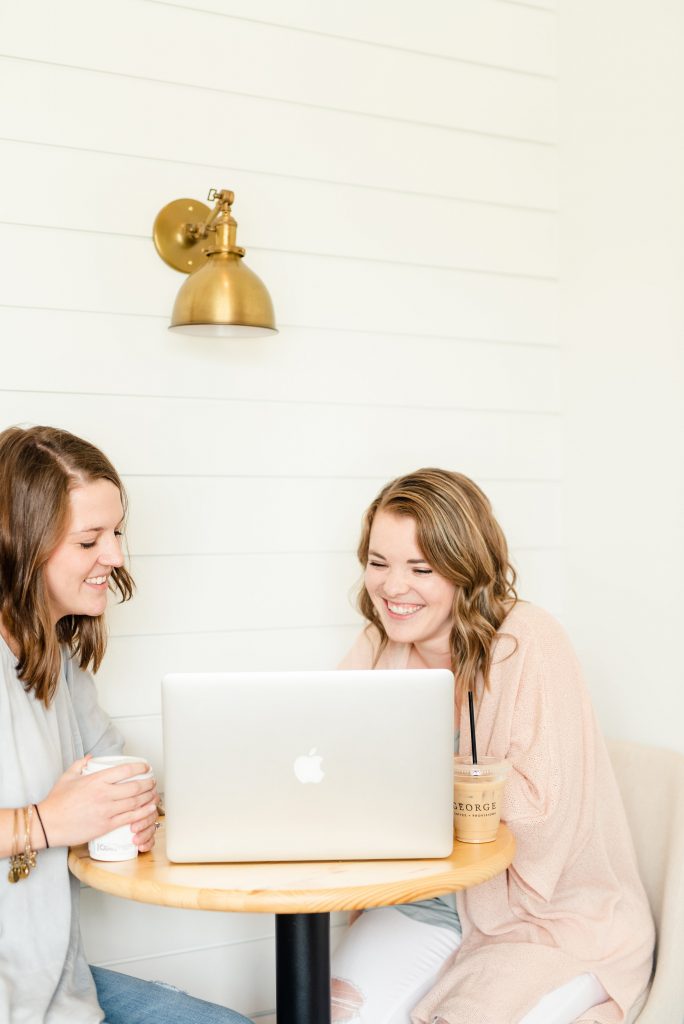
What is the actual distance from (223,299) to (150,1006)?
114 centimetres

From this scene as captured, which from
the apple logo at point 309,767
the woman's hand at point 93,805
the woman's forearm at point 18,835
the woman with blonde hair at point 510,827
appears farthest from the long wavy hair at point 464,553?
the woman's forearm at point 18,835

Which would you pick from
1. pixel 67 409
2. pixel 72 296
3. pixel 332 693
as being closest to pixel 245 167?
pixel 72 296

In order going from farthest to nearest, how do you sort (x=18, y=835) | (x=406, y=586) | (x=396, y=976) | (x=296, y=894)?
(x=406, y=586) < (x=396, y=976) < (x=18, y=835) < (x=296, y=894)

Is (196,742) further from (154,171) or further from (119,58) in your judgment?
(119,58)

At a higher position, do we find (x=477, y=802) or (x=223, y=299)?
(x=223, y=299)

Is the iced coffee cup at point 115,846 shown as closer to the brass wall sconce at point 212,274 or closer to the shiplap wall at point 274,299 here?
the shiplap wall at point 274,299

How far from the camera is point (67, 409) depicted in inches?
78.0

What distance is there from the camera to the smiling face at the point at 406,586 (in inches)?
70.3

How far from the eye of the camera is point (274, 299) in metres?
2.16

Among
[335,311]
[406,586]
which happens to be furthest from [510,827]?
[335,311]

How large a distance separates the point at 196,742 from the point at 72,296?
3.27 feet

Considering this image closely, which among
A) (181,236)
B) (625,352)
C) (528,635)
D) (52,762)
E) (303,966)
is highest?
(181,236)

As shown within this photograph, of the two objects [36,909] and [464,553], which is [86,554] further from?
[464,553]

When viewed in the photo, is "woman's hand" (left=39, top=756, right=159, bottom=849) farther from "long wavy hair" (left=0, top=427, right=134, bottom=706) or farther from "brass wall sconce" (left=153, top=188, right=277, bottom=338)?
"brass wall sconce" (left=153, top=188, right=277, bottom=338)
